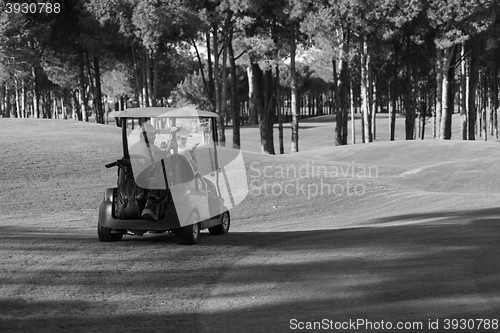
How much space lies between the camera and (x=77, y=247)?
520 inches

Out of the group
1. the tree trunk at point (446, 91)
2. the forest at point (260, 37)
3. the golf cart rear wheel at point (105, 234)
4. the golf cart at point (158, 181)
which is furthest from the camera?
the tree trunk at point (446, 91)

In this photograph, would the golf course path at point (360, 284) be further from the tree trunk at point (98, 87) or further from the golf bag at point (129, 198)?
the tree trunk at point (98, 87)

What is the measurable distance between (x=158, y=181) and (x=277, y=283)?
400cm

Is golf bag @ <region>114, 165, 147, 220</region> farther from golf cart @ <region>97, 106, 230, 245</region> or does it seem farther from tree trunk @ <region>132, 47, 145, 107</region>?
tree trunk @ <region>132, 47, 145, 107</region>

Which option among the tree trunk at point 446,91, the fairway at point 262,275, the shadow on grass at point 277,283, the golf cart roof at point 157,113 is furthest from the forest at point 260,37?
the shadow on grass at point 277,283

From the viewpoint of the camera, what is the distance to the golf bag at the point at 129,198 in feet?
44.8

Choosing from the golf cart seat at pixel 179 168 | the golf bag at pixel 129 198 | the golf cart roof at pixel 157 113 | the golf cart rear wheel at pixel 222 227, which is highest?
the golf cart roof at pixel 157 113

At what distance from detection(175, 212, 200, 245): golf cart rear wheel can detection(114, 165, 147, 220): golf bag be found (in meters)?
0.82

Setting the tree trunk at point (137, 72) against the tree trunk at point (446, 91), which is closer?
the tree trunk at point (446, 91)

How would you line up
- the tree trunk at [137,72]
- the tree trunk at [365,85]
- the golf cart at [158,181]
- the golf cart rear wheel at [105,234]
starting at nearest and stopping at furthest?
the golf cart at [158,181], the golf cart rear wheel at [105,234], the tree trunk at [365,85], the tree trunk at [137,72]

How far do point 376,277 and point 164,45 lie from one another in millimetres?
44198

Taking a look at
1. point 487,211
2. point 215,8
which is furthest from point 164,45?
point 487,211

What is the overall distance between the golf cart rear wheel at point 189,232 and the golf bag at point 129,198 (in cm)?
82

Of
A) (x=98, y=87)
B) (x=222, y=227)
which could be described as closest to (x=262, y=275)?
(x=222, y=227)
